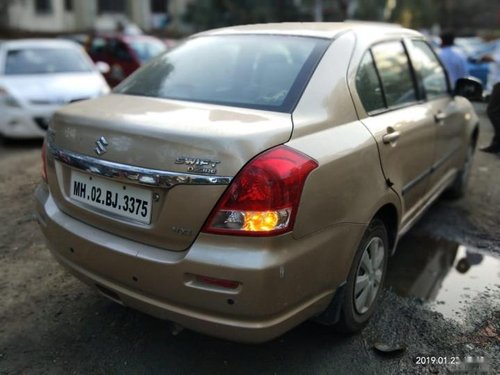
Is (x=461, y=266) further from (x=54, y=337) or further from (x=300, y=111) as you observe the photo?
(x=54, y=337)

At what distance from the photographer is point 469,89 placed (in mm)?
4371

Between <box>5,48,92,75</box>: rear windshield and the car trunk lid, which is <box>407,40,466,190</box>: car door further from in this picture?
<box>5,48,92,75</box>: rear windshield

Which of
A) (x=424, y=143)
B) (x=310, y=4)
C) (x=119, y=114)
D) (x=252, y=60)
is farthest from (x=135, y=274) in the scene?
(x=310, y=4)

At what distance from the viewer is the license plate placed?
2.27 meters

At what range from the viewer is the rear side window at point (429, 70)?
3.89 m

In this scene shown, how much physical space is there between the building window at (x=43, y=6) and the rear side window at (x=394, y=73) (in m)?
33.2

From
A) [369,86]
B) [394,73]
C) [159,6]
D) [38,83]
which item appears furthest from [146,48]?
[159,6]

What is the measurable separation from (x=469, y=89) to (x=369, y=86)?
1.82m

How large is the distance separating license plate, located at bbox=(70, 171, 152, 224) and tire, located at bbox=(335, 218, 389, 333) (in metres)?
1.07

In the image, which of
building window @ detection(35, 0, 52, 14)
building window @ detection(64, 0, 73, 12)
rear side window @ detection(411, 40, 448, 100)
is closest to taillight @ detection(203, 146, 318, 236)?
rear side window @ detection(411, 40, 448, 100)

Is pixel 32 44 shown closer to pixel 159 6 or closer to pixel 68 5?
pixel 68 5

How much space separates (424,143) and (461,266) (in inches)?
40.1

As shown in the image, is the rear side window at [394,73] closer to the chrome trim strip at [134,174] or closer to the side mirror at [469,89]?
the side mirror at [469,89]

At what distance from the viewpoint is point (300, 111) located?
247 centimetres
